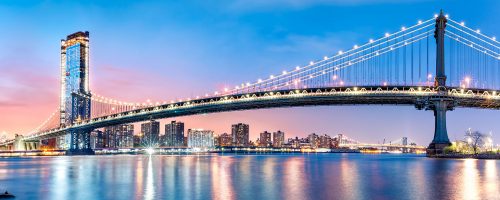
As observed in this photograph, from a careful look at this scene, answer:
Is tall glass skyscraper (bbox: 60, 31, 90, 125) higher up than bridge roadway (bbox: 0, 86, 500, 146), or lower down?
higher up

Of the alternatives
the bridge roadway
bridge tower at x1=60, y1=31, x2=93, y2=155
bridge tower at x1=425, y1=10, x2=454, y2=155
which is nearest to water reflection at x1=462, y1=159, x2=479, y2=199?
bridge tower at x1=425, y1=10, x2=454, y2=155

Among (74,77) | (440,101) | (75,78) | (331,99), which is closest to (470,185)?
(440,101)

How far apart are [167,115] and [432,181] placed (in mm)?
61309

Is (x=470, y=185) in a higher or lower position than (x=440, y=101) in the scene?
lower

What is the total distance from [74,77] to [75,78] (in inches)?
26.3

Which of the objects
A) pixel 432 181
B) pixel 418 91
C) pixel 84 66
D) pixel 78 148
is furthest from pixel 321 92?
pixel 84 66

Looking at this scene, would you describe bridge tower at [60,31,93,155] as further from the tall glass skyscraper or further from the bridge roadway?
the bridge roadway

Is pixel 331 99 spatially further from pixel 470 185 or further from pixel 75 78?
pixel 75 78

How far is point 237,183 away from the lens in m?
32.7

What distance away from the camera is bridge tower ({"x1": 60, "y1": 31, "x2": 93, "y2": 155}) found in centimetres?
13550

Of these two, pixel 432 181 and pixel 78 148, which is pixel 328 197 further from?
pixel 78 148

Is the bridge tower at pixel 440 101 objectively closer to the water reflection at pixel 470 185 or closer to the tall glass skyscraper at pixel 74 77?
the water reflection at pixel 470 185

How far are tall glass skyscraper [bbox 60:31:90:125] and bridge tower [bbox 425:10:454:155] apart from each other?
85.6 metres

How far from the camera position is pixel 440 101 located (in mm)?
67000
